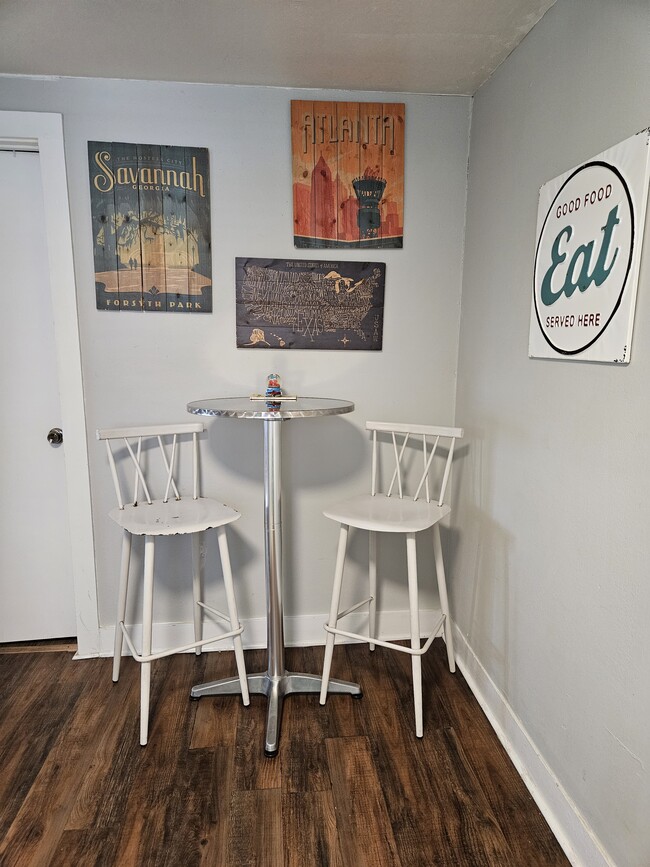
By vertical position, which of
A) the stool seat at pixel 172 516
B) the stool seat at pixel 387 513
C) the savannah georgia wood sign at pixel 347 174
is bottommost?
the stool seat at pixel 172 516

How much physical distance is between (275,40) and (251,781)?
2349 millimetres

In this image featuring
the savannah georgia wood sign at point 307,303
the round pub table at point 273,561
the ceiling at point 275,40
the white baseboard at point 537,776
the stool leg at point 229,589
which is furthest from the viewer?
the savannah georgia wood sign at point 307,303

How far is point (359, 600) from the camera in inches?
93.7

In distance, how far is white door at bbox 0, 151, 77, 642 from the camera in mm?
2068

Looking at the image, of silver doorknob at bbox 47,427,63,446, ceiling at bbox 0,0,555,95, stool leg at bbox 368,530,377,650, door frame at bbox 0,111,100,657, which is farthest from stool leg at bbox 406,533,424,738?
ceiling at bbox 0,0,555,95

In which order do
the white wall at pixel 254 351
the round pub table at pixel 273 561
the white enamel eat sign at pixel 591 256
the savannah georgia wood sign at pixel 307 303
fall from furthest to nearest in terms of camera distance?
the savannah georgia wood sign at pixel 307 303
the white wall at pixel 254 351
the round pub table at pixel 273 561
the white enamel eat sign at pixel 591 256

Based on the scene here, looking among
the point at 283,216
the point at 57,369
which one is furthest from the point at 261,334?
the point at 57,369

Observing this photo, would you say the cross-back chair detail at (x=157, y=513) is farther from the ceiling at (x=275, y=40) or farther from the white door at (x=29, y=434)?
the ceiling at (x=275, y=40)

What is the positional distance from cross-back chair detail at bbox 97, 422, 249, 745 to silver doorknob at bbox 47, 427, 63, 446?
23 cm

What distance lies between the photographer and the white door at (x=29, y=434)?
207cm

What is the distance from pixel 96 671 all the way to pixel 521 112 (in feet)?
8.54

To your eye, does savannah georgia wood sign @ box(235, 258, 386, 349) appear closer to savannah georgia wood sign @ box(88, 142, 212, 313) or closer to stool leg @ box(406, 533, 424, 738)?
savannah georgia wood sign @ box(88, 142, 212, 313)

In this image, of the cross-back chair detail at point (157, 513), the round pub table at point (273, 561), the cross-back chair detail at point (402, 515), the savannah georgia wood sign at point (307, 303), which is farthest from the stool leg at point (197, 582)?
the savannah georgia wood sign at point (307, 303)

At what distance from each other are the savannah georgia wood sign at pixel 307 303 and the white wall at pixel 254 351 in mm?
45
